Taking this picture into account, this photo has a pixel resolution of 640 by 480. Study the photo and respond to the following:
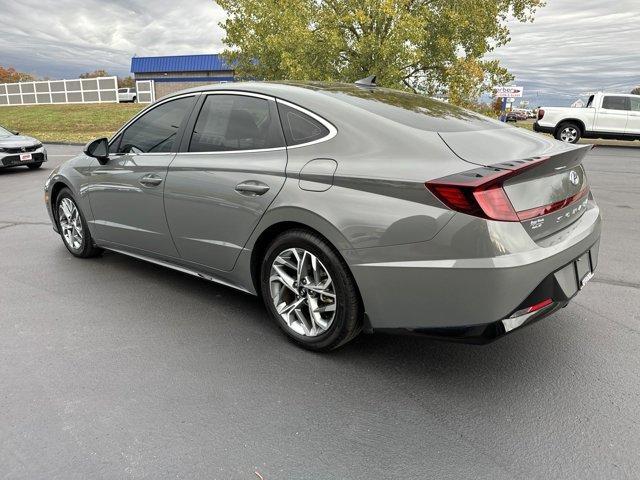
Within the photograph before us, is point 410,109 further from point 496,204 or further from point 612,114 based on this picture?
point 612,114

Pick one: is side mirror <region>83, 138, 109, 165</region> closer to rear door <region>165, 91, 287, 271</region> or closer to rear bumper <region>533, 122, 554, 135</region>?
rear door <region>165, 91, 287, 271</region>

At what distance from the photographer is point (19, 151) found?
12.0 meters

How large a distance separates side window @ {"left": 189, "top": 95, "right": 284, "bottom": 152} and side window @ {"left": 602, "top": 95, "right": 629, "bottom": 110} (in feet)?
58.3

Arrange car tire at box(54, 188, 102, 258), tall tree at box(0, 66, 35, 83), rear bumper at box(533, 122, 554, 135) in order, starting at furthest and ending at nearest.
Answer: tall tree at box(0, 66, 35, 83)
rear bumper at box(533, 122, 554, 135)
car tire at box(54, 188, 102, 258)

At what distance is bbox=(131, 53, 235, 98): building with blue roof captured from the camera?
63.5 metres

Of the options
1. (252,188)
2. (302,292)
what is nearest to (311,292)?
(302,292)

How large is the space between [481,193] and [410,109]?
3.68 feet

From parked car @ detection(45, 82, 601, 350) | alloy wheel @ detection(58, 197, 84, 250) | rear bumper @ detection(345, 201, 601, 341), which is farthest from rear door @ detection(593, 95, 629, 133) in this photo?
alloy wheel @ detection(58, 197, 84, 250)

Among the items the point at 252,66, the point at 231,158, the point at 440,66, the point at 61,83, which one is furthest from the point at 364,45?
the point at 61,83

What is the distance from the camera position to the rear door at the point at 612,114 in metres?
17.5

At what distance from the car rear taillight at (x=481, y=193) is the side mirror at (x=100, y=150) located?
125 inches

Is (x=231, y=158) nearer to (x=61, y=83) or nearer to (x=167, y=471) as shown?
(x=167, y=471)

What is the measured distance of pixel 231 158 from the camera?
354 centimetres

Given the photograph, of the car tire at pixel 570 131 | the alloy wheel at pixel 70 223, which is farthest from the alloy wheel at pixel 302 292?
the car tire at pixel 570 131
